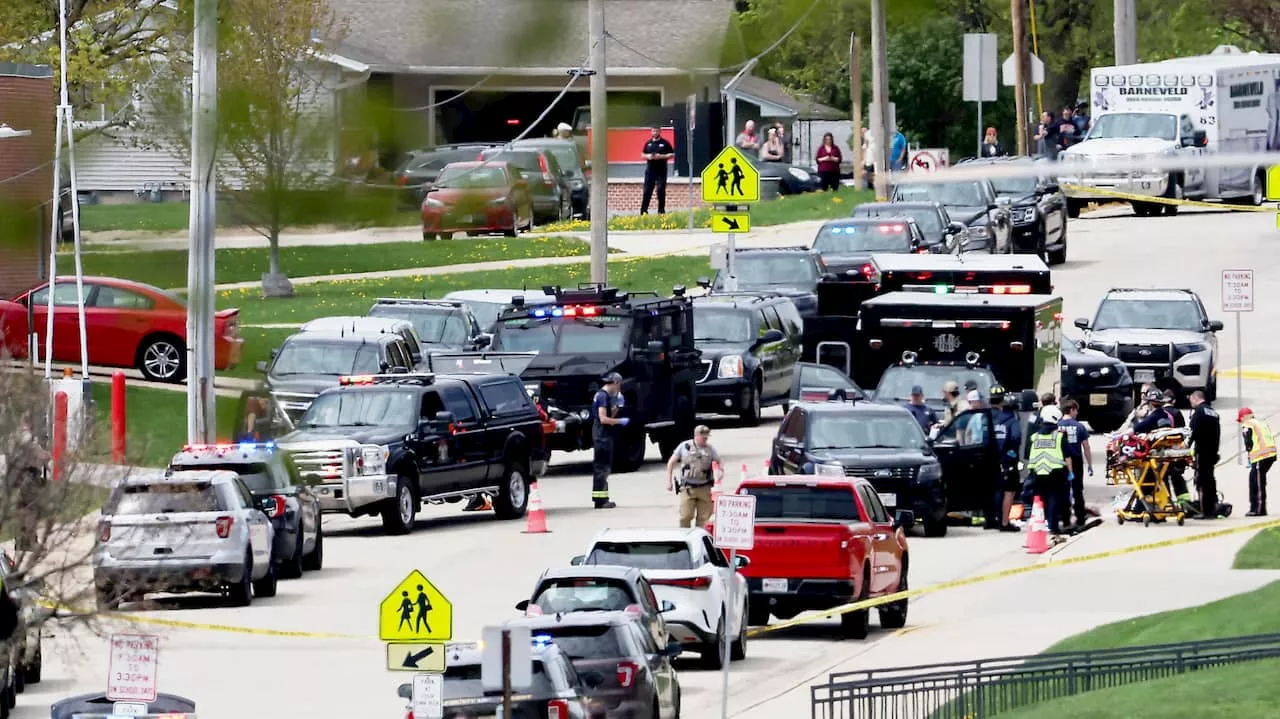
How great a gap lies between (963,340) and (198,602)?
10878 mm

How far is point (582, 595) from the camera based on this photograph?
57.7 ft

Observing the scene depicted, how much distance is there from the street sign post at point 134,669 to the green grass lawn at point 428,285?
2.39 meters

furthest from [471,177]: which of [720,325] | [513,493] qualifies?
[720,325]

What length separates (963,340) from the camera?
28.8 m

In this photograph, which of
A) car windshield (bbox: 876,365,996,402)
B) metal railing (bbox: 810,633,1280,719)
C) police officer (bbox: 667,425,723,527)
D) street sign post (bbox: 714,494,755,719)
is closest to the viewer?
metal railing (bbox: 810,633,1280,719)

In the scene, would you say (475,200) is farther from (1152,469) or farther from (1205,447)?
(1152,469)

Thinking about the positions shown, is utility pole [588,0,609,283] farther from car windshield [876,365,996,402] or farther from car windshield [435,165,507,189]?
car windshield [876,365,996,402]

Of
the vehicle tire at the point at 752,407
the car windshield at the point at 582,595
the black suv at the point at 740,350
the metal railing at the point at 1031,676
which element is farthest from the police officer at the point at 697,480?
the vehicle tire at the point at 752,407

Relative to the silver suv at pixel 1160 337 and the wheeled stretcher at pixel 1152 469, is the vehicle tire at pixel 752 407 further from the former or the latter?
the wheeled stretcher at pixel 1152 469

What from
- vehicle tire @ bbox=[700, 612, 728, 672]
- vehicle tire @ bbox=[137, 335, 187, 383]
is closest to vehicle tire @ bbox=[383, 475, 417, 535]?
vehicle tire @ bbox=[700, 612, 728, 672]

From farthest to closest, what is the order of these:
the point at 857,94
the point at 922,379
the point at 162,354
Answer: the point at 922,379, the point at 162,354, the point at 857,94

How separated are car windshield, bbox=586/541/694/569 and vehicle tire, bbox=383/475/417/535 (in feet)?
21.0

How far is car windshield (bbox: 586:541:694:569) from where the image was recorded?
19.5 metres

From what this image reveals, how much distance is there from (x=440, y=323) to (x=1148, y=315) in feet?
A: 38.0
